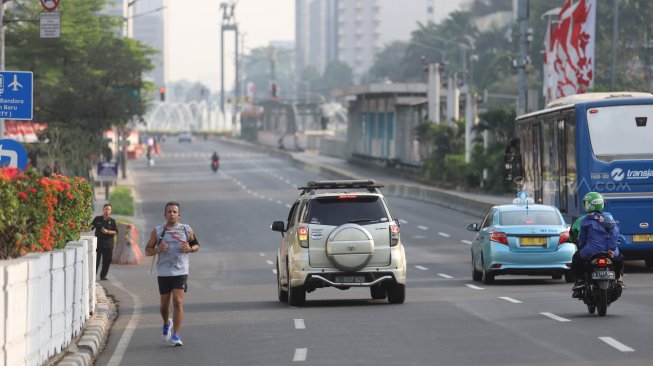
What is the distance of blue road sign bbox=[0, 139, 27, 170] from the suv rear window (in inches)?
172

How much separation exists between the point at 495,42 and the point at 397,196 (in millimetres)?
101811

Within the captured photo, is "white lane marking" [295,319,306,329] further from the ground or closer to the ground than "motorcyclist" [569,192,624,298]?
closer to the ground

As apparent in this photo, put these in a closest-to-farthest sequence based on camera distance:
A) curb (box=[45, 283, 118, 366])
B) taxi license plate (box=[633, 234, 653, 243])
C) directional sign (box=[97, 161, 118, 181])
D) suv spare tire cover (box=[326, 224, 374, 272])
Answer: curb (box=[45, 283, 118, 366]), suv spare tire cover (box=[326, 224, 374, 272]), taxi license plate (box=[633, 234, 653, 243]), directional sign (box=[97, 161, 118, 181])

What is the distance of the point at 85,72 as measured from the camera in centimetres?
7275

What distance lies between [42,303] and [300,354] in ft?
10.1

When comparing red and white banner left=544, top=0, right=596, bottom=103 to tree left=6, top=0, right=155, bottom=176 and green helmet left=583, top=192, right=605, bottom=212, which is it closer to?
tree left=6, top=0, right=155, bottom=176

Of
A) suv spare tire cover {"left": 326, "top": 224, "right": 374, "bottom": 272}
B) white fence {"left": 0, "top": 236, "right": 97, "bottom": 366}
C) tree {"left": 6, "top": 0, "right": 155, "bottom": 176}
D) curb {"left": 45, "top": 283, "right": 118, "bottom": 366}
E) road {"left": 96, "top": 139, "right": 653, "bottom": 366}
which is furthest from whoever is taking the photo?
tree {"left": 6, "top": 0, "right": 155, "bottom": 176}

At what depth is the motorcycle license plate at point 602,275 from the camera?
20.2 metres

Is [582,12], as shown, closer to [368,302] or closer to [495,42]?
[368,302]

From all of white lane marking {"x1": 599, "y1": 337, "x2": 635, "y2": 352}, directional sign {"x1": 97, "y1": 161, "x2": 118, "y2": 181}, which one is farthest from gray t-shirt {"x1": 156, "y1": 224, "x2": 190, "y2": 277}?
directional sign {"x1": 97, "y1": 161, "x2": 118, "y2": 181}

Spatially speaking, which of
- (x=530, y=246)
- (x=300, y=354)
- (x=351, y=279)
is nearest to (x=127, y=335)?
(x=300, y=354)

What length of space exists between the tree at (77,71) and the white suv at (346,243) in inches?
1741

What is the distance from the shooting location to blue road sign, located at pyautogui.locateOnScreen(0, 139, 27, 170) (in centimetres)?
2253

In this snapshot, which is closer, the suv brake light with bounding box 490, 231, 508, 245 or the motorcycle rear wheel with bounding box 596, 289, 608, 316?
the motorcycle rear wheel with bounding box 596, 289, 608, 316
